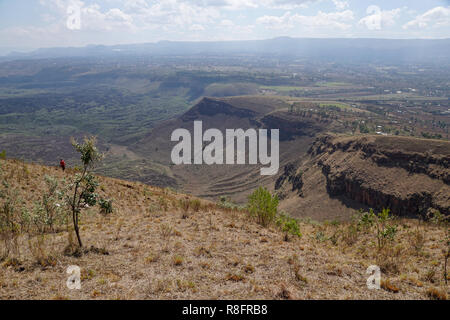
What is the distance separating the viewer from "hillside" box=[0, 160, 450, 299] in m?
7.85

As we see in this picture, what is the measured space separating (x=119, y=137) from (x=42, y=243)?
154 metres

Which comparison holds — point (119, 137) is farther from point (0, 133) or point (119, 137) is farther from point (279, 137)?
point (279, 137)

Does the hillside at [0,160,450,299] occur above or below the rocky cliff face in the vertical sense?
above

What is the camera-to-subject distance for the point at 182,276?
8750 mm

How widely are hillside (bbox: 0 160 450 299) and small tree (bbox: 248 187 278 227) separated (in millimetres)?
677

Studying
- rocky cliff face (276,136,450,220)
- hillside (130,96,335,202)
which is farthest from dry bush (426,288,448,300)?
hillside (130,96,335,202)

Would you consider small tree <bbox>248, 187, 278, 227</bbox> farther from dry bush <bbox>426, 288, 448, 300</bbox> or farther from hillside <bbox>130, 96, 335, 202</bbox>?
hillside <bbox>130, 96, 335, 202</bbox>

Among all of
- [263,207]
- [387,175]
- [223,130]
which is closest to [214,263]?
[263,207]

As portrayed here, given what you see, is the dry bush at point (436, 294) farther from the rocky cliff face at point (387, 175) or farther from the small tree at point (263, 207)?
the rocky cliff face at point (387, 175)

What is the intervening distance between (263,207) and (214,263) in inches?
265

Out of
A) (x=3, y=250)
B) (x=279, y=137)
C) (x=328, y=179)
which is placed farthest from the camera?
(x=279, y=137)

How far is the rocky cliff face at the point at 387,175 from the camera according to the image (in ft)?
133
